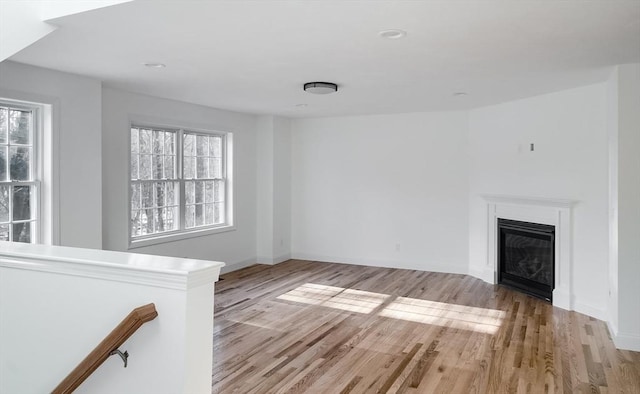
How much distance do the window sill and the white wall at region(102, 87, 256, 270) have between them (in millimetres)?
51

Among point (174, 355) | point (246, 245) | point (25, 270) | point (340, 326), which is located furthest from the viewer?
point (246, 245)

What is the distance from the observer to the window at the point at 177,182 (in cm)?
555

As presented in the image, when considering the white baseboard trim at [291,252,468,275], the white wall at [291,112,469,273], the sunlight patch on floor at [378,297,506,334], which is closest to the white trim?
the sunlight patch on floor at [378,297,506,334]

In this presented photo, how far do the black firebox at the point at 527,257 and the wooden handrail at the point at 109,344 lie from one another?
4807mm

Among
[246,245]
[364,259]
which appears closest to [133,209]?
[246,245]

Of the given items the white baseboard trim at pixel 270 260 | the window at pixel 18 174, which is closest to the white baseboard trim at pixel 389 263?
the white baseboard trim at pixel 270 260

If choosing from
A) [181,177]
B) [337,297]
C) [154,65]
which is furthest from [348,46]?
[181,177]

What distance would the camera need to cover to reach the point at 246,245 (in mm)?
7250

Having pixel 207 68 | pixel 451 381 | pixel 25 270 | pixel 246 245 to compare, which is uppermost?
pixel 207 68

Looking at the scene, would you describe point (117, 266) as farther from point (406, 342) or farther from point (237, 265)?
point (237, 265)

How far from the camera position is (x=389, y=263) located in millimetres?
7215

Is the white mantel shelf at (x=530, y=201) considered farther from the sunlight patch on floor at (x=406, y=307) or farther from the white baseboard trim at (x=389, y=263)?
the sunlight patch on floor at (x=406, y=307)

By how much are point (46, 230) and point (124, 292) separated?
8.87 ft

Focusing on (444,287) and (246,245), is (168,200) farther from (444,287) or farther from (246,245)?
(444,287)
